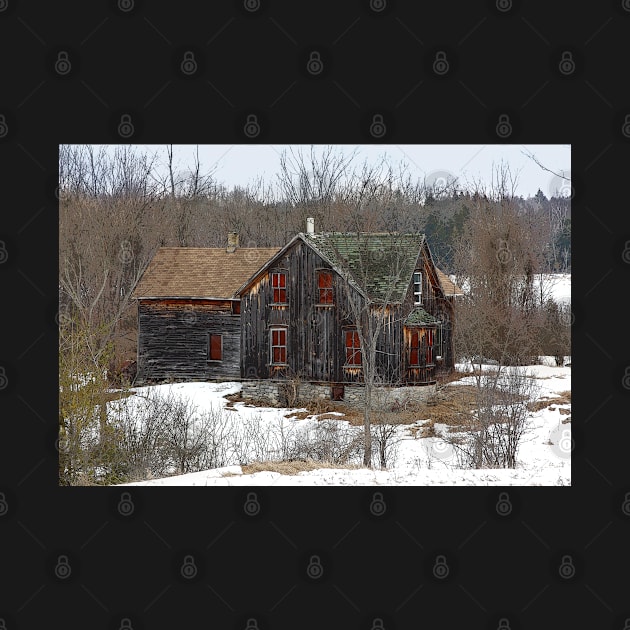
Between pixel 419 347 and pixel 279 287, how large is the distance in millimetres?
5270

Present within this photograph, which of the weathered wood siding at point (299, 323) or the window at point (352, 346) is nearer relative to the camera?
the window at point (352, 346)

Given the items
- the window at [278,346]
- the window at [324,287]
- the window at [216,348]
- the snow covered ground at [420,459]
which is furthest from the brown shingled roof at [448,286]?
the window at [216,348]

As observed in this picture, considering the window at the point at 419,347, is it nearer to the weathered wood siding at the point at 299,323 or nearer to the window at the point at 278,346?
the weathered wood siding at the point at 299,323

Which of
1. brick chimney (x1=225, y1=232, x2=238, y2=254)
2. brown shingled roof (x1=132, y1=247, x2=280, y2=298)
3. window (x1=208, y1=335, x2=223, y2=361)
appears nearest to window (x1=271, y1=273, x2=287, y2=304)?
brown shingled roof (x1=132, y1=247, x2=280, y2=298)

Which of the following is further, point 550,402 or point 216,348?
point 216,348

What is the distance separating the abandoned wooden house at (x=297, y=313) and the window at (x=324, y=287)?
0.11 ft

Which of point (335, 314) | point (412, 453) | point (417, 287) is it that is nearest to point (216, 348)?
point (335, 314)

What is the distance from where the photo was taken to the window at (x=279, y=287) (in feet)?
85.5

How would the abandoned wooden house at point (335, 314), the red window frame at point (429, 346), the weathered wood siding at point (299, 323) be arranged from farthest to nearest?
1. the red window frame at point (429, 346)
2. the weathered wood siding at point (299, 323)
3. the abandoned wooden house at point (335, 314)

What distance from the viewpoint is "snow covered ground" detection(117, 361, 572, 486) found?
10344 mm

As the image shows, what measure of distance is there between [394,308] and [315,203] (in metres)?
5.15

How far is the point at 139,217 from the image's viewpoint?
3167 cm

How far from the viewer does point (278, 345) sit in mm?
26516

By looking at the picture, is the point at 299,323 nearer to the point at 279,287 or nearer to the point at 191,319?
the point at 279,287
